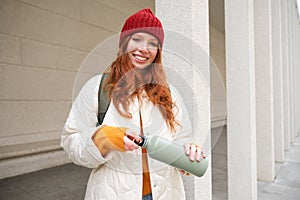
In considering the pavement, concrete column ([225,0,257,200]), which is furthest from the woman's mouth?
concrete column ([225,0,257,200])

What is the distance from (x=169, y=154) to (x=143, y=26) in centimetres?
42

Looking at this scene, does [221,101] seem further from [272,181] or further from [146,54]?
[272,181]

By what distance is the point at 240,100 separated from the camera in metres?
2.92

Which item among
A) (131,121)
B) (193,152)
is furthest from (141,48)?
(193,152)

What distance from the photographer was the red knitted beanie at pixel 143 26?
0.83 meters

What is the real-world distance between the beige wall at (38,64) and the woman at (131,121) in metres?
3.54

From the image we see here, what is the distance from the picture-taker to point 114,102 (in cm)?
89

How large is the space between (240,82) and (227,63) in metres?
0.27

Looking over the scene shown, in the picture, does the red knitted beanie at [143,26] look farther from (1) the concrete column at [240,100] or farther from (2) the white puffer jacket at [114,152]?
(1) the concrete column at [240,100]

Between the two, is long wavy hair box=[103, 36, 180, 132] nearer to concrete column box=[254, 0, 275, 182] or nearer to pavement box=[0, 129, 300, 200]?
pavement box=[0, 129, 300, 200]

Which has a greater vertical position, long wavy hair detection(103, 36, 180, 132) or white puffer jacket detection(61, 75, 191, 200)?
long wavy hair detection(103, 36, 180, 132)

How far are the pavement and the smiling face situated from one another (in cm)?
214

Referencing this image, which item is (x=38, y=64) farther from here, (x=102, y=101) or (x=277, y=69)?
(x=277, y=69)

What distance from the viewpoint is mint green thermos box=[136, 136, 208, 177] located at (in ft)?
2.53
